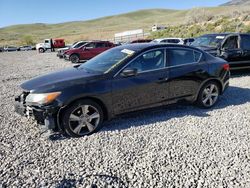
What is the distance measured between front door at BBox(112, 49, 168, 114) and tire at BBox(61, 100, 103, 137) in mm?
382

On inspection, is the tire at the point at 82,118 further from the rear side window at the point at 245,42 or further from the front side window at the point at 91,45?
the front side window at the point at 91,45

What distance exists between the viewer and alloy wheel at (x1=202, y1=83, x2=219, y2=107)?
6484 millimetres

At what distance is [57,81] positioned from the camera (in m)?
5.07

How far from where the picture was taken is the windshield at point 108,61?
17.8 ft

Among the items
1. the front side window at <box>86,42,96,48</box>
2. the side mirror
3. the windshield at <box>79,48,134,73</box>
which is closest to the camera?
the side mirror

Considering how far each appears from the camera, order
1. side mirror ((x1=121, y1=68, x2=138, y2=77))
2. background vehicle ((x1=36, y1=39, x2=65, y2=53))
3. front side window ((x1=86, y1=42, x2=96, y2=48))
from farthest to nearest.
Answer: background vehicle ((x1=36, y1=39, x2=65, y2=53)), front side window ((x1=86, y1=42, x2=96, y2=48)), side mirror ((x1=121, y1=68, x2=138, y2=77))

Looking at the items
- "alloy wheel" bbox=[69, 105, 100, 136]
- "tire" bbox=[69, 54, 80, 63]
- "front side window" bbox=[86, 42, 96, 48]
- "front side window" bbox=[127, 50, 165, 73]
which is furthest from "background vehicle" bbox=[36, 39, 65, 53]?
"alloy wheel" bbox=[69, 105, 100, 136]

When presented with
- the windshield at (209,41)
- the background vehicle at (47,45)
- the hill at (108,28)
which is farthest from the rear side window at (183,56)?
the hill at (108,28)

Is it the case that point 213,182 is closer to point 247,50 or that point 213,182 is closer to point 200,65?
point 200,65

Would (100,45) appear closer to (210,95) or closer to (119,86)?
(210,95)

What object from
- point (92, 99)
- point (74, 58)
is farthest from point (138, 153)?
point (74, 58)

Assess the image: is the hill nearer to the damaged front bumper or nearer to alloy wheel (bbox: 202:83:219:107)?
alloy wheel (bbox: 202:83:219:107)

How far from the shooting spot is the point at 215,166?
3.90 meters

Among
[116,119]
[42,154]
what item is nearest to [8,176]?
[42,154]
